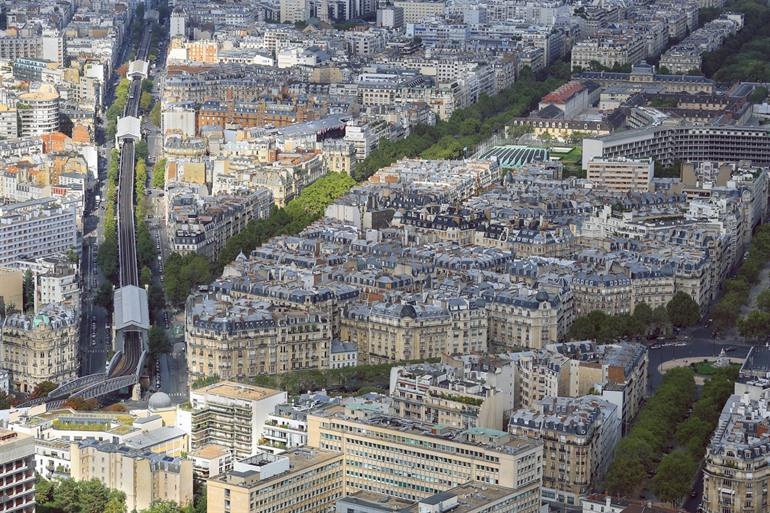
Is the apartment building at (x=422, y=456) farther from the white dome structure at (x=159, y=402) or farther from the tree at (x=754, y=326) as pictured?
the tree at (x=754, y=326)

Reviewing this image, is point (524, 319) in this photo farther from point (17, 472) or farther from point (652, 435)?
point (17, 472)

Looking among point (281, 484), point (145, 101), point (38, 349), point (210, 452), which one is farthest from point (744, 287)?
point (145, 101)

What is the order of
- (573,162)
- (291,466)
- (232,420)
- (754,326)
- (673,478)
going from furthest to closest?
(573,162), (754,326), (232,420), (673,478), (291,466)

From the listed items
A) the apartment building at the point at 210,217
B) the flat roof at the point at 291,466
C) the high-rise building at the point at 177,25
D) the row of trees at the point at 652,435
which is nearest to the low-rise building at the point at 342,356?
the row of trees at the point at 652,435

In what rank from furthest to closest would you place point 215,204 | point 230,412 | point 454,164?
1. point 454,164
2. point 215,204
3. point 230,412

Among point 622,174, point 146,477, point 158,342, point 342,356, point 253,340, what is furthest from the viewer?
point 622,174

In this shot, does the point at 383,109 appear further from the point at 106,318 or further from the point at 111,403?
the point at 111,403

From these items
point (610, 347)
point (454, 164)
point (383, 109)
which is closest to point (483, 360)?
point (610, 347)

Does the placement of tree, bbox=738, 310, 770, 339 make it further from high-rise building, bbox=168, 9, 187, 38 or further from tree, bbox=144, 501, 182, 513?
high-rise building, bbox=168, 9, 187, 38
